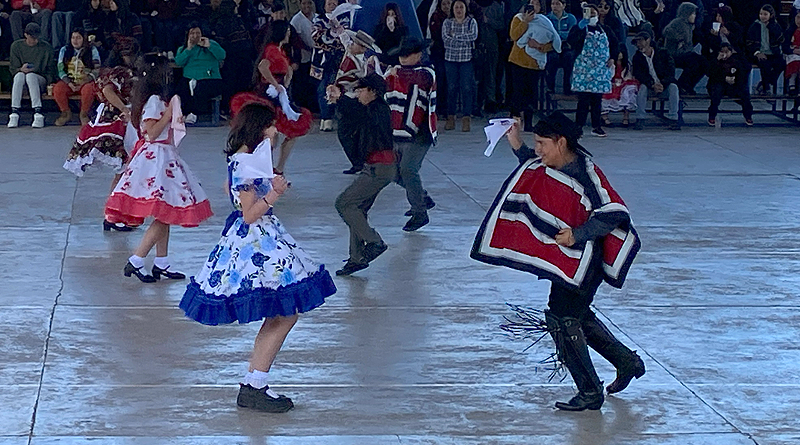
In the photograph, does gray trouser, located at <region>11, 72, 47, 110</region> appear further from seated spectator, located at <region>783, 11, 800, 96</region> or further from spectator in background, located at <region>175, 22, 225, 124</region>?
seated spectator, located at <region>783, 11, 800, 96</region>

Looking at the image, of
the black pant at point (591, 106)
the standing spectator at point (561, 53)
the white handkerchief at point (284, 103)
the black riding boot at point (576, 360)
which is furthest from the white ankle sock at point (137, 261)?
the standing spectator at point (561, 53)

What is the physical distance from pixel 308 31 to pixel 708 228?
26.5 ft

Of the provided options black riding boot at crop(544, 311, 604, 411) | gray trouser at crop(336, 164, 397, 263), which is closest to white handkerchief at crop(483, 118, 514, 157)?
black riding boot at crop(544, 311, 604, 411)

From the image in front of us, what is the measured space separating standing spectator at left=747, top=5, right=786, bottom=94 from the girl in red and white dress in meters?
12.0

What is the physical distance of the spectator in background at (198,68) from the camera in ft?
55.9

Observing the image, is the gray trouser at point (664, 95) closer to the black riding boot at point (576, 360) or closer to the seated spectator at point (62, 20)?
the seated spectator at point (62, 20)

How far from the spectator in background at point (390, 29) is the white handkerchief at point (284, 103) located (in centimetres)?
268

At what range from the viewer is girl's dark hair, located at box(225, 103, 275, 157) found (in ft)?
19.4

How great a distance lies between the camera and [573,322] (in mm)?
5914

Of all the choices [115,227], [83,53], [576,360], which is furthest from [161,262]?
[83,53]

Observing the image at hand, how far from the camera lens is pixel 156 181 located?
342 inches

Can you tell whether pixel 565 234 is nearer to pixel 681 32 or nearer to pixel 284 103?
pixel 284 103

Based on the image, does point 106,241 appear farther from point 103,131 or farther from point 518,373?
point 518,373

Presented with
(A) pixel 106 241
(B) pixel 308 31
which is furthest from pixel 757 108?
(A) pixel 106 241
